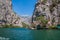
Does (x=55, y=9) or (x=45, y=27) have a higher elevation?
(x=55, y=9)

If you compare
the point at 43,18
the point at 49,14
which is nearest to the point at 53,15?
the point at 49,14

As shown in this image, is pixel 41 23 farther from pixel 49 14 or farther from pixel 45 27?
pixel 49 14

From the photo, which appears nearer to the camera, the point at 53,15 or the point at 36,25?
the point at 36,25

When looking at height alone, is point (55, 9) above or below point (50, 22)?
above

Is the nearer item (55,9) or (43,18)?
(43,18)

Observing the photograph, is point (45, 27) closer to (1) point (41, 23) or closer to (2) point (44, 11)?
(1) point (41, 23)

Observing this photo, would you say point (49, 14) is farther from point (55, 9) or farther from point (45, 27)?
point (45, 27)

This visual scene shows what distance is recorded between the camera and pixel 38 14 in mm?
198625

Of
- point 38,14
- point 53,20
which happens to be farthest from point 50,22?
point 38,14

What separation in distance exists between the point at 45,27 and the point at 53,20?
57.1 ft

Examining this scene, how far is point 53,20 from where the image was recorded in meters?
190

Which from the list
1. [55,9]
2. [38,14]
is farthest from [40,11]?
[55,9]

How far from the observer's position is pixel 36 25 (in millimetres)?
179500

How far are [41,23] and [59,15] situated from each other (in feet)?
87.8
